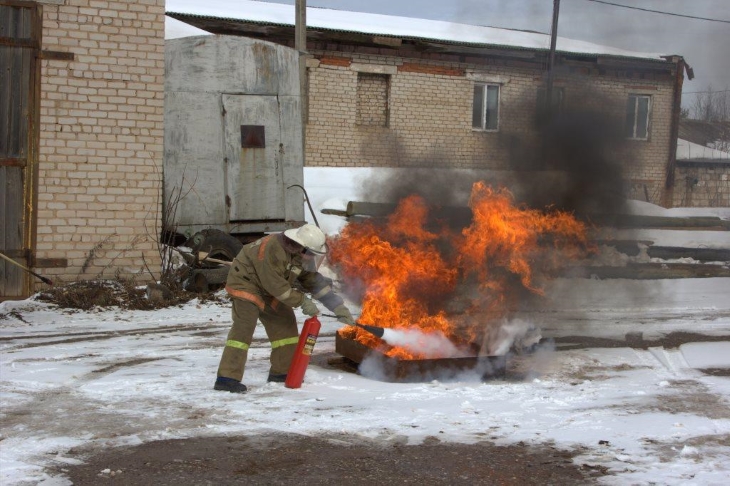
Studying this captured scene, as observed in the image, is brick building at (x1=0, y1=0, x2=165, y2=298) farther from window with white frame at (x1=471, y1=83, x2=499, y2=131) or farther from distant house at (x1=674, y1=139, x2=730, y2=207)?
distant house at (x1=674, y1=139, x2=730, y2=207)

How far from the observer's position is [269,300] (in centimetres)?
702

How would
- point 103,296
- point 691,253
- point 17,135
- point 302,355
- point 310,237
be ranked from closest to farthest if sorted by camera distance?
point 310,237
point 302,355
point 103,296
point 17,135
point 691,253

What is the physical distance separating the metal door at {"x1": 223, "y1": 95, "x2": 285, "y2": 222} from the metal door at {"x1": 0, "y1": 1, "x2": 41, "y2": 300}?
3.36 meters

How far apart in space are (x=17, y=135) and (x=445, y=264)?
6343 millimetres

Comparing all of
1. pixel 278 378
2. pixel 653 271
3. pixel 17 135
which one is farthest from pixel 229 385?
pixel 653 271

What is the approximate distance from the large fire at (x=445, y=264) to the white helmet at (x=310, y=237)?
1.27 meters

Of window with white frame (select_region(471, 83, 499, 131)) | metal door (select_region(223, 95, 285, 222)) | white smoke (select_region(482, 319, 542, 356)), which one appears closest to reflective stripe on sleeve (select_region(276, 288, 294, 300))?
white smoke (select_region(482, 319, 542, 356))

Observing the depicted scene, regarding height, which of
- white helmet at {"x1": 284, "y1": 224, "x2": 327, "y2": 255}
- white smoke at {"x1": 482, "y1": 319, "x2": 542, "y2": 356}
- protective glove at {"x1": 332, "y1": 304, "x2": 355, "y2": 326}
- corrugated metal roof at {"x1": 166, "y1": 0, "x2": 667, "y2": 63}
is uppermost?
corrugated metal roof at {"x1": 166, "y1": 0, "x2": 667, "y2": 63}

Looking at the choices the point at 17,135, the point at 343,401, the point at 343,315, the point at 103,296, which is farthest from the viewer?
the point at 17,135

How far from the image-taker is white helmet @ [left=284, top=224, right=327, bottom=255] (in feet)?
21.8

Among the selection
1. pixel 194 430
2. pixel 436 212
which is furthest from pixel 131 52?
pixel 194 430

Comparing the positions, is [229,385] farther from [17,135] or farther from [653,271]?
[653,271]

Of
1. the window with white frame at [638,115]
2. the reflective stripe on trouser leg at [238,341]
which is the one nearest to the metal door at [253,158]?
the reflective stripe on trouser leg at [238,341]

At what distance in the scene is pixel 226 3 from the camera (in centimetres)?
2134
